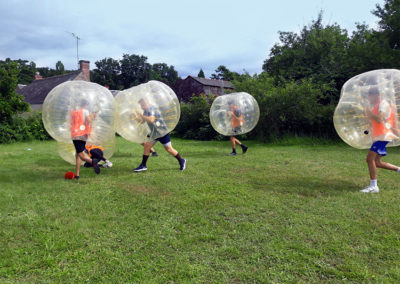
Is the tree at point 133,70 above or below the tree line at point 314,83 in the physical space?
above

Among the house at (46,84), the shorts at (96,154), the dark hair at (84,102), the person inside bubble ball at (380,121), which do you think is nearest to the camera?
the person inside bubble ball at (380,121)

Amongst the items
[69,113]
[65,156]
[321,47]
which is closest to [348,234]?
[69,113]

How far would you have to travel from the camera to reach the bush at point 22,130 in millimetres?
14570

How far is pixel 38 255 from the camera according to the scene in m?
2.96

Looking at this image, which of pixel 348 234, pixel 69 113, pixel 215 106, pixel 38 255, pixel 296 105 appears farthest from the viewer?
pixel 296 105

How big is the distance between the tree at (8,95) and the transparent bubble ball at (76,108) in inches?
423

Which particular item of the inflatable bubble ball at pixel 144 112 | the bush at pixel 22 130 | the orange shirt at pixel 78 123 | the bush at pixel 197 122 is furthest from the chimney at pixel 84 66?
the orange shirt at pixel 78 123

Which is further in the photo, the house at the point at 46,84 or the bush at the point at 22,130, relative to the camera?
the house at the point at 46,84

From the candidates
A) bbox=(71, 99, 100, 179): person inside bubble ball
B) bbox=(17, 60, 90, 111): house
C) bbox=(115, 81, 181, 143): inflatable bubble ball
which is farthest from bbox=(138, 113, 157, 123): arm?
bbox=(17, 60, 90, 111): house

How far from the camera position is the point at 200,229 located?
11.7 feet

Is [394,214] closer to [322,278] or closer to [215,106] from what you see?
[322,278]

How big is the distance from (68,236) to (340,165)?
22.2 feet

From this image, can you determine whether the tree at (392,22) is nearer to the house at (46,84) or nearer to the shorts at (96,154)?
the shorts at (96,154)

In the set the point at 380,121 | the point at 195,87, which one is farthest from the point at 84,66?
the point at 380,121
